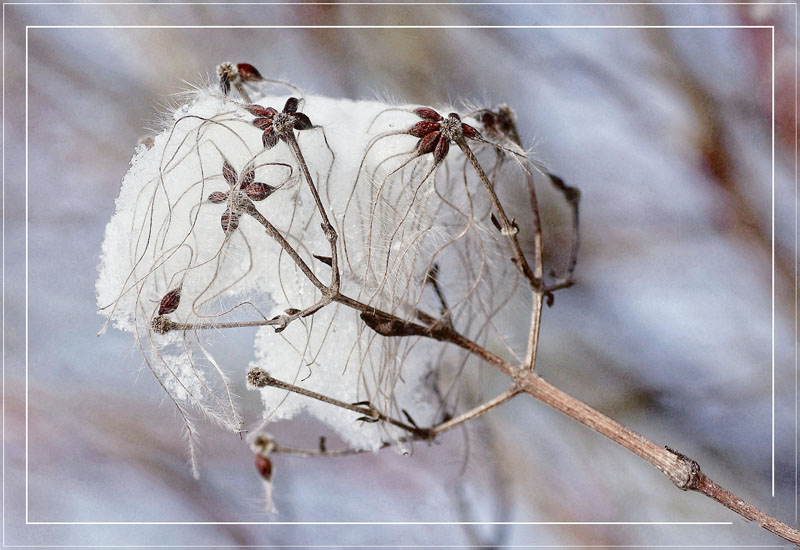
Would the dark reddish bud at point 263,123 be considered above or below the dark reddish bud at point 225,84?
below

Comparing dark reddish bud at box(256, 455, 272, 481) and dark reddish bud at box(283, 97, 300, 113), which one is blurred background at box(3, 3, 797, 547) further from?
dark reddish bud at box(283, 97, 300, 113)

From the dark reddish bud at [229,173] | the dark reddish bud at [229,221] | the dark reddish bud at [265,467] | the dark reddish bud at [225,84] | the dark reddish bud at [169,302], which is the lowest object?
the dark reddish bud at [265,467]

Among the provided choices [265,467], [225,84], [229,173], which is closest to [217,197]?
[229,173]

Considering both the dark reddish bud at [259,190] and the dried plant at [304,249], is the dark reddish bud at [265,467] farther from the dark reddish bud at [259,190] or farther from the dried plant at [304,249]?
the dark reddish bud at [259,190]

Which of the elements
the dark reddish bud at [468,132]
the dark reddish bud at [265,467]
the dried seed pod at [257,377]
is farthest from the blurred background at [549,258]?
the dark reddish bud at [468,132]

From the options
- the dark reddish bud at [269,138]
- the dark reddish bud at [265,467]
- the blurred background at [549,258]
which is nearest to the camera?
the dark reddish bud at [269,138]

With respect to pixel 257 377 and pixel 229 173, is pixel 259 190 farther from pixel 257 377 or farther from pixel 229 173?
pixel 257 377

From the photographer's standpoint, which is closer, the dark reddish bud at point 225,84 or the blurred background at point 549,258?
the dark reddish bud at point 225,84
